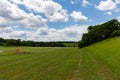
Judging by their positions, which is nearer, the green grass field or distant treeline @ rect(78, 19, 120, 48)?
the green grass field

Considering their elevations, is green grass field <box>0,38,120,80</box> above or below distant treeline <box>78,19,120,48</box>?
below

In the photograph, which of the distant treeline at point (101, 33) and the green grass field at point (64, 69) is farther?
the distant treeline at point (101, 33)

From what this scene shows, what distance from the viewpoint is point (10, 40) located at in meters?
200

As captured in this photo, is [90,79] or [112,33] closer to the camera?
[90,79]

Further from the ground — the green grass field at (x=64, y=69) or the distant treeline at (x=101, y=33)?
the distant treeline at (x=101, y=33)

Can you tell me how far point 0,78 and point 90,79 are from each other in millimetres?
6456

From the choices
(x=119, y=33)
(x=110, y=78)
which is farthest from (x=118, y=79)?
(x=119, y=33)

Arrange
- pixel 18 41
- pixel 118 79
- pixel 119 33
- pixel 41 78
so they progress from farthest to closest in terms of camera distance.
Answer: pixel 18 41
pixel 119 33
pixel 41 78
pixel 118 79

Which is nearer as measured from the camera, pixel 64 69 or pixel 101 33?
pixel 64 69

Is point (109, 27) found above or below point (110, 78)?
above

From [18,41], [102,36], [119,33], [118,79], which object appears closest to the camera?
[118,79]

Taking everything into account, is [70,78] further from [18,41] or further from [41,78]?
[18,41]

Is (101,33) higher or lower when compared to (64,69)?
higher

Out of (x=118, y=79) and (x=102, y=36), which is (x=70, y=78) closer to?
(x=118, y=79)
